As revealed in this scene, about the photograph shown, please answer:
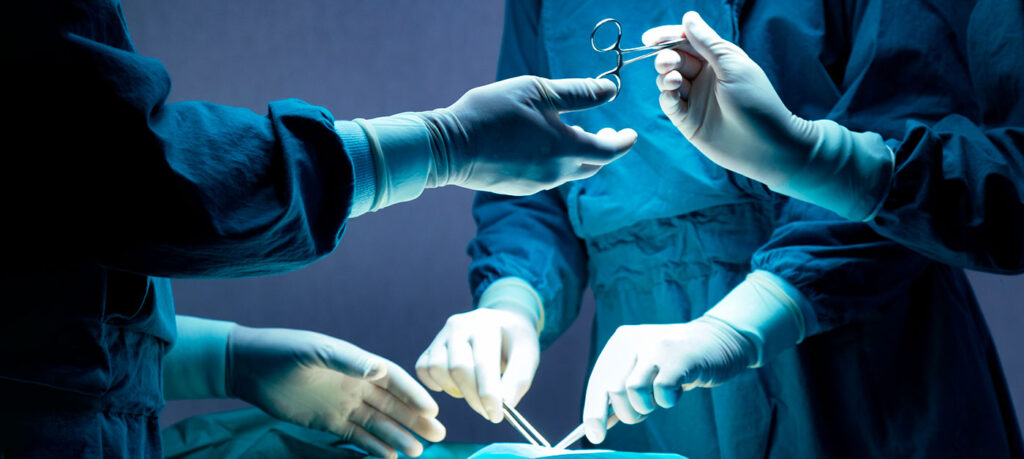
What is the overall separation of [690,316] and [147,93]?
1.12 m

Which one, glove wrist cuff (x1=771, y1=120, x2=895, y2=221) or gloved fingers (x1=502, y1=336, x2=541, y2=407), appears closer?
glove wrist cuff (x1=771, y1=120, x2=895, y2=221)

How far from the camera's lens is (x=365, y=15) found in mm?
2193

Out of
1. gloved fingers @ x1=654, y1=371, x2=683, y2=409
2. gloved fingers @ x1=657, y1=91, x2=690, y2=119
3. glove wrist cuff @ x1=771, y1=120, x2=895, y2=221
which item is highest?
gloved fingers @ x1=657, y1=91, x2=690, y2=119

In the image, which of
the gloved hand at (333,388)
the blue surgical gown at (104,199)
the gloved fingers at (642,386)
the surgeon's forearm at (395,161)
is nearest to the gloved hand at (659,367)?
the gloved fingers at (642,386)

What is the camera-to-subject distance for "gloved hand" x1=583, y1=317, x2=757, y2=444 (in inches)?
48.9

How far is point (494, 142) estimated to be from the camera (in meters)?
1.14

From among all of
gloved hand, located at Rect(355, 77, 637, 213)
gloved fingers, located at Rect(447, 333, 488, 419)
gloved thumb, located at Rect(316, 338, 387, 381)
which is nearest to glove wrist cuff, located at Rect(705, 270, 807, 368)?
gloved hand, located at Rect(355, 77, 637, 213)

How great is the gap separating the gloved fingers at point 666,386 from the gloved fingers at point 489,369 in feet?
0.99

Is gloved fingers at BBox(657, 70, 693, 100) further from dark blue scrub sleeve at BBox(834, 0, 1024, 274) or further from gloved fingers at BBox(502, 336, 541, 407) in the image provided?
gloved fingers at BBox(502, 336, 541, 407)

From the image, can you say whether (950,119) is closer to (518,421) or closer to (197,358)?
(518,421)

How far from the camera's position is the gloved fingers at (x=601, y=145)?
121cm

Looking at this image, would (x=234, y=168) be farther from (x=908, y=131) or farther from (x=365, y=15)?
(x=365, y=15)

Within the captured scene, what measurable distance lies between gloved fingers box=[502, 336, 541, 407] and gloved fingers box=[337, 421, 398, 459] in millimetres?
294

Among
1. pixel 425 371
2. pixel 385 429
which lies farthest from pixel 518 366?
pixel 385 429
